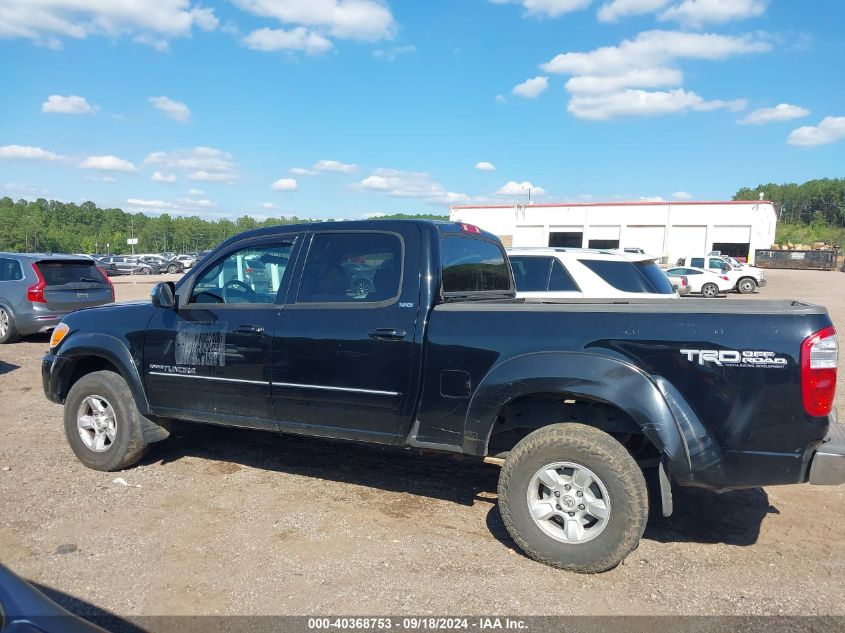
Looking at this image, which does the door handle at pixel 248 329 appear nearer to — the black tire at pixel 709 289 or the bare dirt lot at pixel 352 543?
the bare dirt lot at pixel 352 543

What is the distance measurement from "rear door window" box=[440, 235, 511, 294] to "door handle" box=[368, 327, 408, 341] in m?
0.48

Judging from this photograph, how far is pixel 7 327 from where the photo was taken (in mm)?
10852

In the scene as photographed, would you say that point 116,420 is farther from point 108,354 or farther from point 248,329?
point 248,329

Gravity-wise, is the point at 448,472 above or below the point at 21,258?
below

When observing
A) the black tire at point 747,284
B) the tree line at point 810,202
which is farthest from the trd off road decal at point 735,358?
the tree line at point 810,202

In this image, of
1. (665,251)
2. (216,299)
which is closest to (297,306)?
(216,299)

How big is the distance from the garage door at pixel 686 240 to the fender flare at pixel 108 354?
1954 inches

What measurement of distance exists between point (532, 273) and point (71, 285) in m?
8.25

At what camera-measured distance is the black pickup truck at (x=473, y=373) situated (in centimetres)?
312

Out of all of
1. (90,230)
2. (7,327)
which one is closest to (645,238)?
(7,327)

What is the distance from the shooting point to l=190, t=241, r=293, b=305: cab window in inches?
175

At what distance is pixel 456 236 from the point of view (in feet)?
14.6

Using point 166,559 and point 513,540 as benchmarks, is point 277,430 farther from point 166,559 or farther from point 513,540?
point 513,540

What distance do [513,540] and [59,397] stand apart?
156 inches
